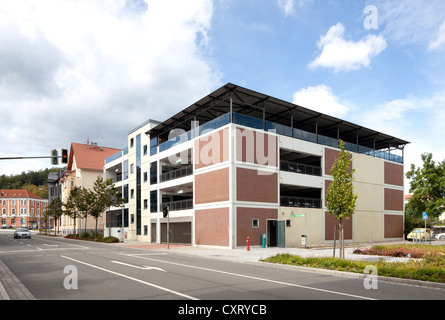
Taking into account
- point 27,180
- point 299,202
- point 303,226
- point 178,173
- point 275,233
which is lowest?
point 275,233

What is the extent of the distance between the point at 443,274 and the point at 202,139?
72.1 ft

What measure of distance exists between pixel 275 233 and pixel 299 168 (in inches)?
261

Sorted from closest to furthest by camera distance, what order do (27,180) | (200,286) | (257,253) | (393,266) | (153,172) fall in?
(200,286)
(393,266)
(257,253)
(153,172)
(27,180)

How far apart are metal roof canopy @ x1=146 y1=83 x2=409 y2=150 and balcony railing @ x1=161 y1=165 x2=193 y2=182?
4.43 metres

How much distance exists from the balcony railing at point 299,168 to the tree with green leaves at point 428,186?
16.2 m

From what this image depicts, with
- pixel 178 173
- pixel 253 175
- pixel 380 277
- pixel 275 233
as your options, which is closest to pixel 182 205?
pixel 178 173

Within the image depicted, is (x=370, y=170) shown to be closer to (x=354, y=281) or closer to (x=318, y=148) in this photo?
(x=318, y=148)

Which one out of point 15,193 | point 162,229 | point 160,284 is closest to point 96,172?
point 162,229

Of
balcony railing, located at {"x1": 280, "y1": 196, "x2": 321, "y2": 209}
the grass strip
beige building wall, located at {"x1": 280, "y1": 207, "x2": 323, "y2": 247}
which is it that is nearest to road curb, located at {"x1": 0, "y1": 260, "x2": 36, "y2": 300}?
the grass strip

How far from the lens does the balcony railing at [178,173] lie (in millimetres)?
33219

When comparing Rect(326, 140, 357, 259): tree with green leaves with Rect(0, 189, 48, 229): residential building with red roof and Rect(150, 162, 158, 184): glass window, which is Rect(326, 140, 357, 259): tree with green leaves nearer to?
Rect(150, 162, 158, 184): glass window

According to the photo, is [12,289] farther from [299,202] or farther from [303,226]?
[299,202]

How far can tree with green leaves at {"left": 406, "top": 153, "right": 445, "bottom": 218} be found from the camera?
40562 millimetres

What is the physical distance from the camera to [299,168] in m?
32.4
